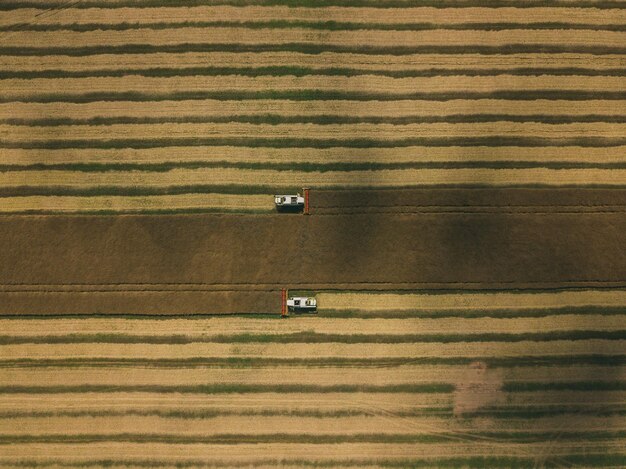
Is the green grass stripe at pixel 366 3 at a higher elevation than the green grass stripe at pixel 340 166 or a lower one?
higher

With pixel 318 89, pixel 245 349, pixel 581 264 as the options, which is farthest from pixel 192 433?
pixel 581 264

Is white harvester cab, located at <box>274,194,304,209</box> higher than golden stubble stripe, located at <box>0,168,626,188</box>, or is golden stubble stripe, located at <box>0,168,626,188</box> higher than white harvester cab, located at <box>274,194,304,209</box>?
golden stubble stripe, located at <box>0,168,626,188</box>

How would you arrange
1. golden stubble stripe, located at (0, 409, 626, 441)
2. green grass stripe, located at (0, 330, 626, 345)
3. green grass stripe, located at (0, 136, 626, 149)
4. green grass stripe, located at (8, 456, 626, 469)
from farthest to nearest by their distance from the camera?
green grass stripe, located at (0, 136, 626, 149) < green grass stripe, located at (0, 330, 626, 345) < golden stubble stripe, located at (0, 409, 626, 441) < green grass stripe, located at (8, 456, 626, 469)

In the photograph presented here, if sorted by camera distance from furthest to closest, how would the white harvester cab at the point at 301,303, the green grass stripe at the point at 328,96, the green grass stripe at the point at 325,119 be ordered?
the green grass stripe at the point at 328,96 → the green grass stripe at the point at 325,119 → the white harvester cab at the point at 301,303

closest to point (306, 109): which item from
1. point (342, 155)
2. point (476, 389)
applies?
point (342, 155)

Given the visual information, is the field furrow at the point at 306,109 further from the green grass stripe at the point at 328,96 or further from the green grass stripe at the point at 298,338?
the green grass stripe at the point at 298,338

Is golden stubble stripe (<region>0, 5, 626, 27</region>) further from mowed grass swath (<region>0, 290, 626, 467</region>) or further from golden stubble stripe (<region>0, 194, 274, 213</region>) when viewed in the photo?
mowed grass swath (<region>0, 290, 626, 467</region>)

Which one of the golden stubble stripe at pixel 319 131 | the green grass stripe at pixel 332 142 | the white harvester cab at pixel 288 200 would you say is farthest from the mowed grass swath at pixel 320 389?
the golden stubble stripe at pixel 319 131

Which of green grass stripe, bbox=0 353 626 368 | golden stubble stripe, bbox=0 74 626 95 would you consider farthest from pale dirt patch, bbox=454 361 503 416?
golden stubble stripe, bbox=0 74 626 95
